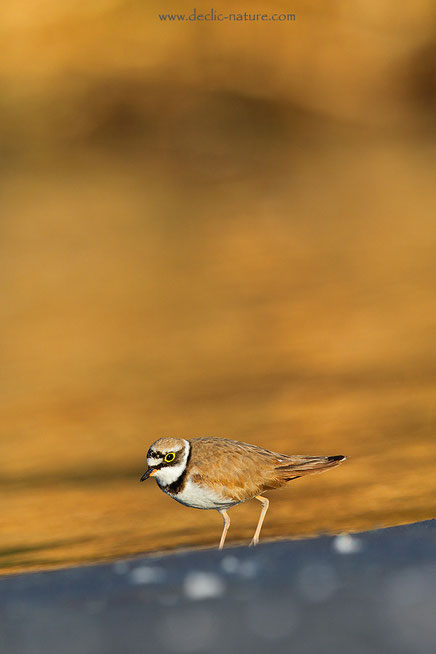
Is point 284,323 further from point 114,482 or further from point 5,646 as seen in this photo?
point 5,646

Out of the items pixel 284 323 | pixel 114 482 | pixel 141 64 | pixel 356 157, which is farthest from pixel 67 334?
pixel 141 64

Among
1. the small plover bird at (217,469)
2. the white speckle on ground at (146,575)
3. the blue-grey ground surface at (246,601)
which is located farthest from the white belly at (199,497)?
the white speckle on ground at (146,575)

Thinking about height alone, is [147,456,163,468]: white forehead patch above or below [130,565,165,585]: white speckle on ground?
above

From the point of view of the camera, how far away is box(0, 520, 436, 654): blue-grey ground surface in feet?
8.81

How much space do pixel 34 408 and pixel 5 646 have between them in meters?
5.07

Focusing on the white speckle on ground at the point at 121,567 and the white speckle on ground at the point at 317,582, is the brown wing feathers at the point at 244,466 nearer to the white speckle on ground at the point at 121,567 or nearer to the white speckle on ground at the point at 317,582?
the white speckle on ground at the point at 121,567

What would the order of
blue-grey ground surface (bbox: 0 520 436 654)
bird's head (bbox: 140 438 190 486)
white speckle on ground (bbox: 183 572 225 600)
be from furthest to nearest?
1. bird's head (bbox: 140 438 190 486)
2. white speckle on ground (bbox: 183 572 225 600)
3. blue-grey ground surface (bbox: 0 520 436 654)

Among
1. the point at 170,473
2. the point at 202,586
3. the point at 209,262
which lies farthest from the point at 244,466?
the point at 209,262

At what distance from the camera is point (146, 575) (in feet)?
11.2

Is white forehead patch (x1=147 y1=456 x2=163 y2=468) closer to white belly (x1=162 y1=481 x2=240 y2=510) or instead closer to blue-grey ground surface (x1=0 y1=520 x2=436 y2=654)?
white belly (x1=162 y1=481 x2=240 y2=510)

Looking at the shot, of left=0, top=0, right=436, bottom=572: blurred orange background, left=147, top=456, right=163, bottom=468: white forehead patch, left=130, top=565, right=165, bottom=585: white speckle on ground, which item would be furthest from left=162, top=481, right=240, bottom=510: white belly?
left=0, top=0, right=436, bottom=572: blurred orange background

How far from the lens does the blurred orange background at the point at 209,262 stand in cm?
593

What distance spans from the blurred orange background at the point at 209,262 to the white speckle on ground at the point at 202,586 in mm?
1641

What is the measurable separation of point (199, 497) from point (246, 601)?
3.89 feet
